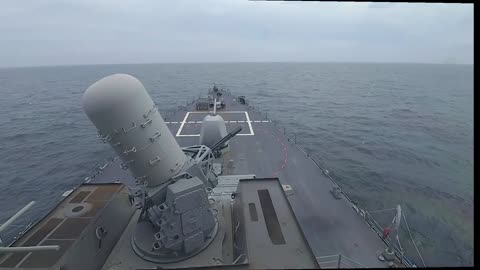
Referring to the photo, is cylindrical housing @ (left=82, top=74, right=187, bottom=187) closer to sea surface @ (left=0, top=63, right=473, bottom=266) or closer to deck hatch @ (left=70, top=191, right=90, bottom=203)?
deck hatch @ (left=70, top=191, right=90, bottom=203)

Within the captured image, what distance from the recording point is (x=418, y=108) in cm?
4256

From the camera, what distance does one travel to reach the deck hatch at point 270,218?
6000 millimetres

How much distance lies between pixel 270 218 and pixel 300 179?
357 inches

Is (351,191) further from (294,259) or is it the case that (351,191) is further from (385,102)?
(385,102)

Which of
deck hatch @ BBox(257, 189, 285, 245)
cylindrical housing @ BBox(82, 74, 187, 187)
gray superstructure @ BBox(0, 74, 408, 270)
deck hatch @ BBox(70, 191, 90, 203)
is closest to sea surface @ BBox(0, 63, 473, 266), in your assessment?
gray superstructure @ BBox(0, 74, 408, 270)

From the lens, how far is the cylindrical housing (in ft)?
19.7

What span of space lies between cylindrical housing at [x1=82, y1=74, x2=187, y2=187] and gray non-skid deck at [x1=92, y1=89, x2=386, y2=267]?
6535 mm

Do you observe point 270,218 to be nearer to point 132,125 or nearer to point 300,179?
point 132,125

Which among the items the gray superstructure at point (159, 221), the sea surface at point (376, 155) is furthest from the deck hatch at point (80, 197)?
the sea surface at point (376, 155)

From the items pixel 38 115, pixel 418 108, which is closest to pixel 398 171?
pixel 418 108

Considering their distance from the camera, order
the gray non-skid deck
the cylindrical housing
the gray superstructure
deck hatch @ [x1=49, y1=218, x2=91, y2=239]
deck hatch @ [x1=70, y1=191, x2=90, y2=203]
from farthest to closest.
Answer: the gray non-skid deck < deck hatch @ [x1=70, y1=191, x2=90, y2=203] < deck hatch @ [x1=49, y1=218, x2=91, y2=239] < the cylindrical housing < the gray superstructure

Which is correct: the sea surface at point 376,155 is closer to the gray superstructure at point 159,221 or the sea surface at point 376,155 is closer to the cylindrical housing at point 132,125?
the gray superstructure at point 159,221

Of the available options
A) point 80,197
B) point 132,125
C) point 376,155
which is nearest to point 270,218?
point 132,125

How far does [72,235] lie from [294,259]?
526 cm
